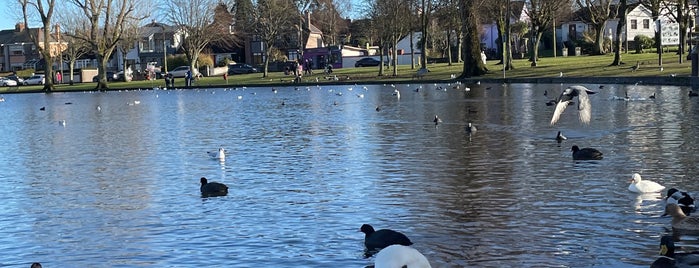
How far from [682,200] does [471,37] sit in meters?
46.9

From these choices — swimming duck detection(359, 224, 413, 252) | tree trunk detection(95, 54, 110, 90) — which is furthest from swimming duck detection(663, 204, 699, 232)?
tree trunk detection(95, 54, 110, 90)

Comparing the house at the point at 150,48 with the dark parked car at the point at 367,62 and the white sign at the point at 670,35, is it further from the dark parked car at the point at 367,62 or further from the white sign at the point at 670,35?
the white sign at the point at 670,35

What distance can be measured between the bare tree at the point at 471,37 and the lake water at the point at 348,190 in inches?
1026

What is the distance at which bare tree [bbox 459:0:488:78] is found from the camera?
192 feet

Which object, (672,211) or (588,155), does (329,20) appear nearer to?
(588,155)

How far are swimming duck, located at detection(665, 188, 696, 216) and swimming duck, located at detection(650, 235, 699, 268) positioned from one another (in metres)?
2.15

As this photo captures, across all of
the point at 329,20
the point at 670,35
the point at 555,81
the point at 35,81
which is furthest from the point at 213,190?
the point at 329,20

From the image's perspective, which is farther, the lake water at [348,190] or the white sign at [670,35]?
the white sign at [670,35]

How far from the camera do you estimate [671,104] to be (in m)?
33.0

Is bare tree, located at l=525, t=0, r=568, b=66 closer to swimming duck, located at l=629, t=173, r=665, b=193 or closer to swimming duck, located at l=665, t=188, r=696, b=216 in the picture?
swimming duck, located at l=629, t=173, r=665, b=193

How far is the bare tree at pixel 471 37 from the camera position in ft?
192

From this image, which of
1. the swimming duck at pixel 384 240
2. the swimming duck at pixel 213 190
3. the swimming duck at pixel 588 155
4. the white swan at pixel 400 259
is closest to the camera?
the white swan at pixel 400 259

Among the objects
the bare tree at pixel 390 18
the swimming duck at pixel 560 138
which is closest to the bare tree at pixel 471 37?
the bare tree at pixel 390 18

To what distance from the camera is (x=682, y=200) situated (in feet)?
42.8
